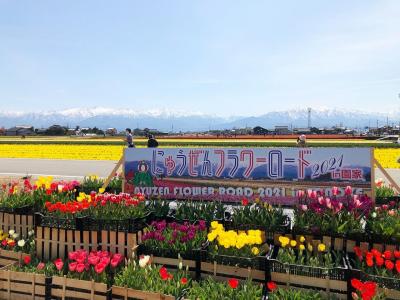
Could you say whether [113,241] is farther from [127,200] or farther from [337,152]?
[337,152]

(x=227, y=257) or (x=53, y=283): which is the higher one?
(x=227, y=257)

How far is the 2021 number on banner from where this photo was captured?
29.3 feet

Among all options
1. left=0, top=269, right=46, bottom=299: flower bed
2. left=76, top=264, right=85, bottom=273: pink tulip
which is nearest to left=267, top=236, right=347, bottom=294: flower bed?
left=76, top=264, right=85, bottom=273: pink tulip

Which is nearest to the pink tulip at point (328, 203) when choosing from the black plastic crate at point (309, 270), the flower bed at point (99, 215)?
the black plastic crate at point (309, 270)

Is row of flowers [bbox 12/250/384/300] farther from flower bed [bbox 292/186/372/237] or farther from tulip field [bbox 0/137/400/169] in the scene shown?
tulip field [bbox 0/137/400/169]

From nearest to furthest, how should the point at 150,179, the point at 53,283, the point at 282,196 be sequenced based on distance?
the point at 53,283
the point at 282,196
the point at 150,179

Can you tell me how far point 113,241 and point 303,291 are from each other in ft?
11.0

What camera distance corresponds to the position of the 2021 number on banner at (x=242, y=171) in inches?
352

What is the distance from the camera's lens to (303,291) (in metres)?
5.23

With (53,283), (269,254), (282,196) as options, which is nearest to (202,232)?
(269,254)

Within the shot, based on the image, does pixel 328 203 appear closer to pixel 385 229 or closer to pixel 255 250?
pixel 385 229

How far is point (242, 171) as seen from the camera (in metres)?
9.48

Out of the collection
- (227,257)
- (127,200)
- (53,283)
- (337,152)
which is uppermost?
(337,152)

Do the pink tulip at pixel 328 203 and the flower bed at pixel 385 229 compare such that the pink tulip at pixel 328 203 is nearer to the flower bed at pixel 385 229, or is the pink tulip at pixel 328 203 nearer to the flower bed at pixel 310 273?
the flower bed at pixel 385 229
